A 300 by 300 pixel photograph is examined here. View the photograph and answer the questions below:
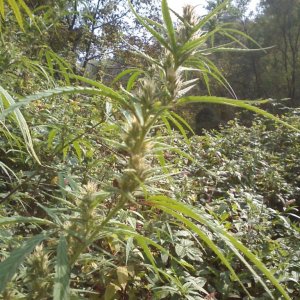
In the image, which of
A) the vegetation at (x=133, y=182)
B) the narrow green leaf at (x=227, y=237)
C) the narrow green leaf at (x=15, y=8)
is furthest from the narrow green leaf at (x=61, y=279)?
the narrow green leaf at (x=15, y=8)

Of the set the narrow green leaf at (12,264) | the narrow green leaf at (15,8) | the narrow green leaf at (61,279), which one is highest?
the narrow green leaf at (15,8)

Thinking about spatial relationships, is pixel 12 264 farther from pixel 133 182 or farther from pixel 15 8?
pixel 15 8

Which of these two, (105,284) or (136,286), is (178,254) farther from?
(105,284)

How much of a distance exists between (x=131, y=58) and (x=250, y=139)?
767cm

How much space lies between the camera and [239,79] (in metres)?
22.7

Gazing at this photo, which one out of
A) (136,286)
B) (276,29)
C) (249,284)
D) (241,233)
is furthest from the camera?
(276,29)

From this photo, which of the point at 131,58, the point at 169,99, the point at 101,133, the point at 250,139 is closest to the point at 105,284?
the point at 101,133

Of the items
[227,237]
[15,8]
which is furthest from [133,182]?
[15,8]

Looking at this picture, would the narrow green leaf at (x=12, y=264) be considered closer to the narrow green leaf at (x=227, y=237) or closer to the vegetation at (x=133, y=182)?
the vegetation at (x=133, y=182)

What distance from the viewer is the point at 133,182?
657 mm

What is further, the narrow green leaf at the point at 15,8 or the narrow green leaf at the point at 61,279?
the narrow green leaf at the point at 15,8

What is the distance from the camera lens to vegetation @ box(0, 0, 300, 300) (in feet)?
2.16

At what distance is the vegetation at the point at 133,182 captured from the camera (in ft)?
2.16

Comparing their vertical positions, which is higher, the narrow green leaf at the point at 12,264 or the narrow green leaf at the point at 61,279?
the narrow green leaf at the point at 12,264
